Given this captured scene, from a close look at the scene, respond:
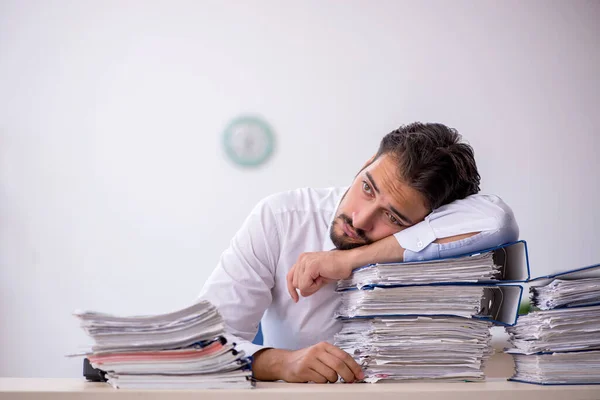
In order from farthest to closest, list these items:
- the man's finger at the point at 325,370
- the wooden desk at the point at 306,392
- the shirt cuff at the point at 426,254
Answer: the shirt cuff at the point at 426,254, the man's finger at the point at 325,370, the wooden desk at the point at 306,392

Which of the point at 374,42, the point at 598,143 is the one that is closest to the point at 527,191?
the point at 598,143

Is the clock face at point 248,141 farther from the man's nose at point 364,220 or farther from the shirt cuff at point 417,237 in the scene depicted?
the shirt cuff at point 417,237

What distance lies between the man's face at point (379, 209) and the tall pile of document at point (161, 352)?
2.12ft

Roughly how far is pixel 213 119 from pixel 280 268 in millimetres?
2362

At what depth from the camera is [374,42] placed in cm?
404

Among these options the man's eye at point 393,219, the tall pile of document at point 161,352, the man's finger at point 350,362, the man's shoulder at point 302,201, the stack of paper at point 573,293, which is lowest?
the man's finger at point 350,362

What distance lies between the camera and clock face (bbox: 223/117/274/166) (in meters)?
3.90

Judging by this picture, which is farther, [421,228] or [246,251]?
[246,251]

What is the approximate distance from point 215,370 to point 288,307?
2.60 ft

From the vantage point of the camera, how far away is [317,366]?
1126 millimetres

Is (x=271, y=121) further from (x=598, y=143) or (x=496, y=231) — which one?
(x=496, y=231)

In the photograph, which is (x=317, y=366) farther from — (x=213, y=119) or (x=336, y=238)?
(x=213, y=119)

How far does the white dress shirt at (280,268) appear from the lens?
1538mm

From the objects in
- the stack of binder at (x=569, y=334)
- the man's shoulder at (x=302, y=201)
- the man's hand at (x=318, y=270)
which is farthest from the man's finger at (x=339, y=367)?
the man's shoulder at (x=302, y=201)
